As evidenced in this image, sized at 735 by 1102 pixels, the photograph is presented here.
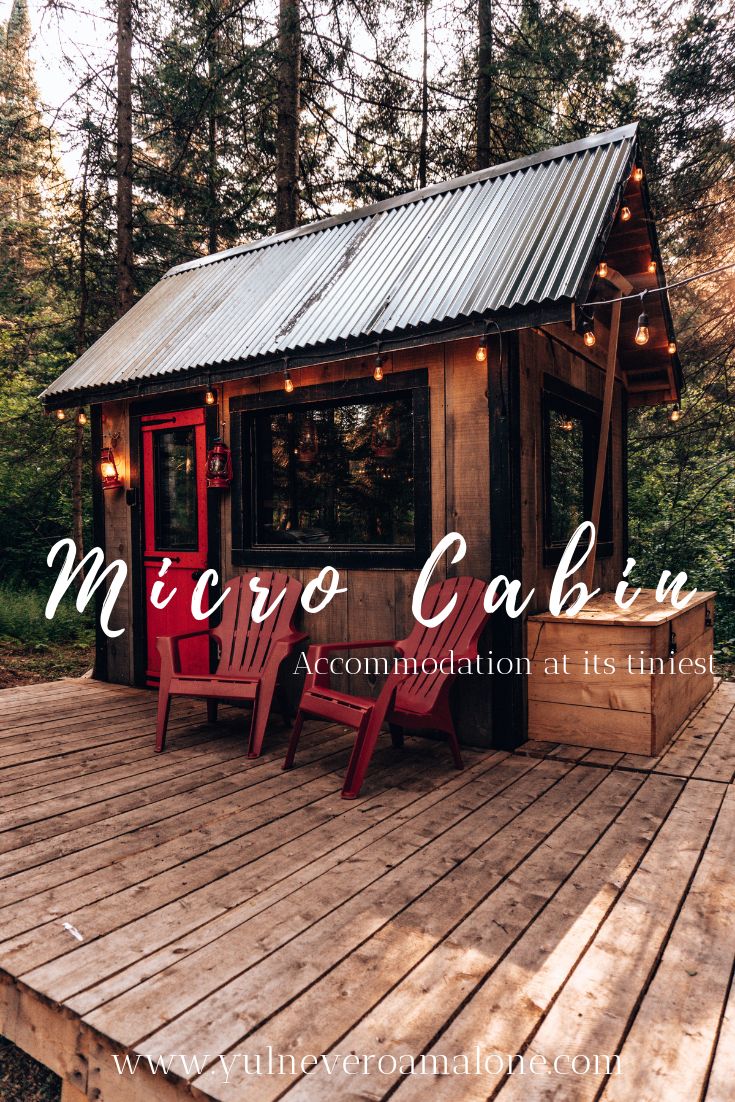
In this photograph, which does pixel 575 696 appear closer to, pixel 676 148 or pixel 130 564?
pixel 130 564

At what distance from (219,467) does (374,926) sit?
11.2 feet

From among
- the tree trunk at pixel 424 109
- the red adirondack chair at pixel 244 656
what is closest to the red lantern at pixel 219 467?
the red adirondack chair at pixel 244 656

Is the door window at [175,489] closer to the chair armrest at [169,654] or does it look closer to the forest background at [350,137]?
the chair armrest at [169,654]

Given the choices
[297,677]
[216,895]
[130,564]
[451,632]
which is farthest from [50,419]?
[216,895]

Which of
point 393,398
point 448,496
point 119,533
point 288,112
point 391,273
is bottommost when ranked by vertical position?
A: point 119,533

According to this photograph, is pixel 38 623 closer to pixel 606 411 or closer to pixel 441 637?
pixel 441 637

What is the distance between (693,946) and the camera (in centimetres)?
194

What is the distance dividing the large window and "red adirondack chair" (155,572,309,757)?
1.66 metres

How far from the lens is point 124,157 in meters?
7.44

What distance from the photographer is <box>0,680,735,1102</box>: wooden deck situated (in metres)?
1.50

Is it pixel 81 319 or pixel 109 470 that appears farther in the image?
pixel 81 319

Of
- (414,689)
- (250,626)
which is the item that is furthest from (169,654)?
(414,689)

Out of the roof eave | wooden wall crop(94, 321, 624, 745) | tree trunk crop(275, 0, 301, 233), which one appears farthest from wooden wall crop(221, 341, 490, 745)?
tree trunk crop(275, 0, 301, 233)

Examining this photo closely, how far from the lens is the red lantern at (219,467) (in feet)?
15.8
